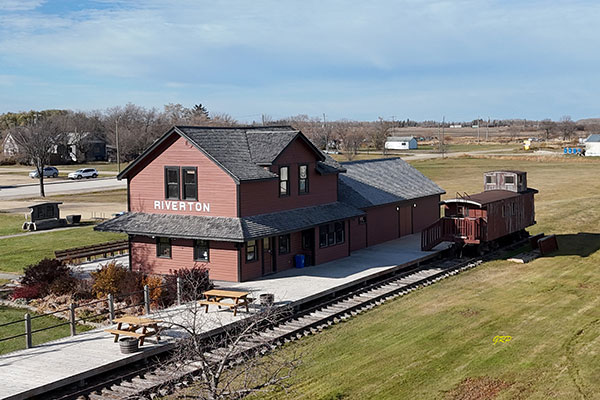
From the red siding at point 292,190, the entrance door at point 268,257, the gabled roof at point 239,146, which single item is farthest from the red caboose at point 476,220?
the entrance door at point 268,257

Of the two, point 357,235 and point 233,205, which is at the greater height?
point 233,205

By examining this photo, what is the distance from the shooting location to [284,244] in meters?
33.3

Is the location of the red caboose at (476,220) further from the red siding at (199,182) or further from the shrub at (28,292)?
the shrub at (28,292)

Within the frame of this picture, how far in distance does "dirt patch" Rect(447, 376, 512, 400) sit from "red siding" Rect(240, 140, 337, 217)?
15.0 meters

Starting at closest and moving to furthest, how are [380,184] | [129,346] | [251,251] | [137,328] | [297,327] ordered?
[129,346] → [137,328] → [297,327] → [251,251] → [380,184]

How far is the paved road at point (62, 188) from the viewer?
7752cm

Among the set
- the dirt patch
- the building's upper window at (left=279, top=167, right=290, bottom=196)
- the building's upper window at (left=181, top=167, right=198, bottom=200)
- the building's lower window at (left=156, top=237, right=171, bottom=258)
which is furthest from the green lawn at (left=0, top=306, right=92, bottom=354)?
the dirt patch

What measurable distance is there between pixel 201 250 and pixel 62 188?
6030 cm

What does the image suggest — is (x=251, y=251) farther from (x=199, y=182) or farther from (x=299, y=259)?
(x=199, y=182)

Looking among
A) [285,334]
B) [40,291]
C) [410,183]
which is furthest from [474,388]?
[410,183]

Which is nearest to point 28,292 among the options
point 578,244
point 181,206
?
point 181,206

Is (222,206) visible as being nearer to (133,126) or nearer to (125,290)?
(125,290)

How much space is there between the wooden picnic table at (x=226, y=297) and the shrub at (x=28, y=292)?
28.5 feet

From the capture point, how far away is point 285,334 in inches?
938
